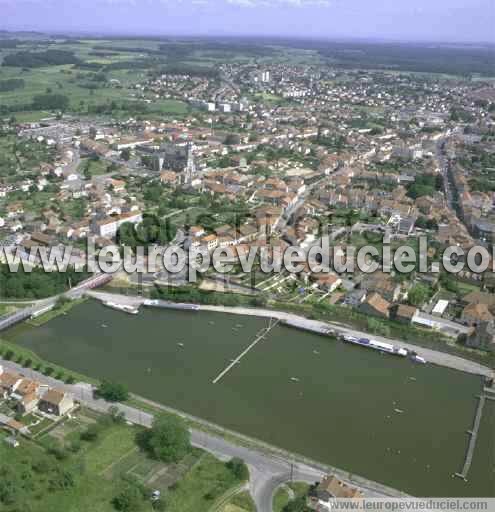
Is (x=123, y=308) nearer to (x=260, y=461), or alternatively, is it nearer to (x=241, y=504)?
(x=260, y=461)

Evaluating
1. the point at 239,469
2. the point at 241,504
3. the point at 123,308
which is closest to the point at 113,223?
the point at 123,308

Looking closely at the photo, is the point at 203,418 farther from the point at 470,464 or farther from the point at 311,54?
the point at 311,54

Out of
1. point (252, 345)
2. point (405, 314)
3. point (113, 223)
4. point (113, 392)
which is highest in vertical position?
point (113, 223)

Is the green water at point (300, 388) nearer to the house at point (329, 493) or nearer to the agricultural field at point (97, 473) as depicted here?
the house at point (329, 493)

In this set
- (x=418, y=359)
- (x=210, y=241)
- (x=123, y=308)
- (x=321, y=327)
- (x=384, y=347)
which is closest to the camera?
(x=418, y=359)

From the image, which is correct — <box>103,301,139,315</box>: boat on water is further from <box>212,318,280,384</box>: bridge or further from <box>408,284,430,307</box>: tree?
<box>408,284,430,307</box>: tree

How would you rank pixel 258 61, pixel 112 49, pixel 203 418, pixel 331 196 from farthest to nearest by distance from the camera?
pixel 112 49 → pixel 258 61 → pixel 331 196 → pixel 203 418

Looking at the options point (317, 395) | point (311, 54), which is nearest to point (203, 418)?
point (317, 395)
